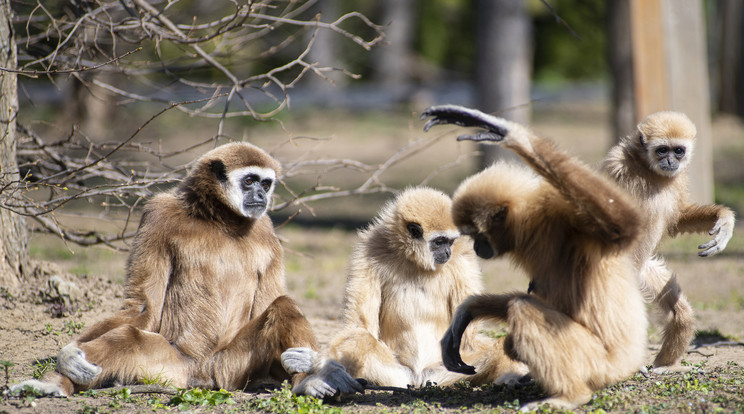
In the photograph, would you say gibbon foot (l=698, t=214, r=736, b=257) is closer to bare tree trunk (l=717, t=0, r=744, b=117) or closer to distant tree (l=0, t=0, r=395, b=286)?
distant tree (l=0, t=0, r=395, b=286)

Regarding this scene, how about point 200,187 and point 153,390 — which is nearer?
point 153,390

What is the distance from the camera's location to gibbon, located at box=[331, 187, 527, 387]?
5.67 meters

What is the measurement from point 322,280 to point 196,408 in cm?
528

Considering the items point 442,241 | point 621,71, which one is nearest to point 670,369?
point 442,241

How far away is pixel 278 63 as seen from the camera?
3097cm

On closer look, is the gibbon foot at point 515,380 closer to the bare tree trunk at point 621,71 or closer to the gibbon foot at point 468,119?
the gibbon foot at point 468,119

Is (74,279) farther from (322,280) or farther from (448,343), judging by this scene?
(448,343)

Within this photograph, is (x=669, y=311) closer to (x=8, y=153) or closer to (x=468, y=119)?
(x=468, y=119)

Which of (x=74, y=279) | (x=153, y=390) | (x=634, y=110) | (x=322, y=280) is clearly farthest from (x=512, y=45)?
Answer: (x=153, y=390)

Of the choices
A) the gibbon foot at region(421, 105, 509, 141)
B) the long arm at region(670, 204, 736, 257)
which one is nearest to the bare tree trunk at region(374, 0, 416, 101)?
the long arm at region(670, 204, 736, 257)

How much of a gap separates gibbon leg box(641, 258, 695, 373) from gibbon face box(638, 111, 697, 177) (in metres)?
0.83

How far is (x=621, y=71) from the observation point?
12.2 metres

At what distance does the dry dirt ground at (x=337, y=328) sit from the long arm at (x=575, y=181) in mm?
1172

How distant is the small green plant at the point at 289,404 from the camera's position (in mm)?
4668
